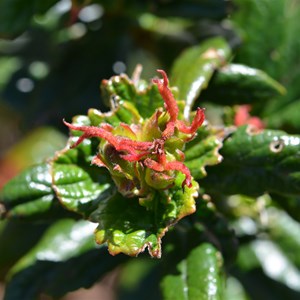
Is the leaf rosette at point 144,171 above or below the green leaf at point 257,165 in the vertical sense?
above

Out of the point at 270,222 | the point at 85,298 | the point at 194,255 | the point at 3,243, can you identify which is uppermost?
the point at 194,255

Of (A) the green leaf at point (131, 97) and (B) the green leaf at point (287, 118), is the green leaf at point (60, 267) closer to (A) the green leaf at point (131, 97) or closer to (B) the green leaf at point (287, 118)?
(A) the green leaf at point (131, 97)

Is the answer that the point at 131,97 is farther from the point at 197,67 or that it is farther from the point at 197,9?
the point at 197,9

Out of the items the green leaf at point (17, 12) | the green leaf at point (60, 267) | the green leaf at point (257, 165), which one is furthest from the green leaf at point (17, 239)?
the green leaf at point (257, 165)

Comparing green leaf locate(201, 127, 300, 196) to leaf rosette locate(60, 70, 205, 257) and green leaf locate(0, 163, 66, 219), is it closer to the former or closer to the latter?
leaf rosette locate(60, 70, 205, 257)

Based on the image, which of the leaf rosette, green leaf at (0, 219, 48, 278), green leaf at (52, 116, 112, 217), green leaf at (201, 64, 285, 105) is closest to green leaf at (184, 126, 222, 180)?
the leaf rosette

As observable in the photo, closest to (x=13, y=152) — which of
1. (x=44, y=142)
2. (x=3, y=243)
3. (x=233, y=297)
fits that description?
(x=44, y=142)

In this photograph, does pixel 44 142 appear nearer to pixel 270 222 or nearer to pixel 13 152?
pixel 13 152
